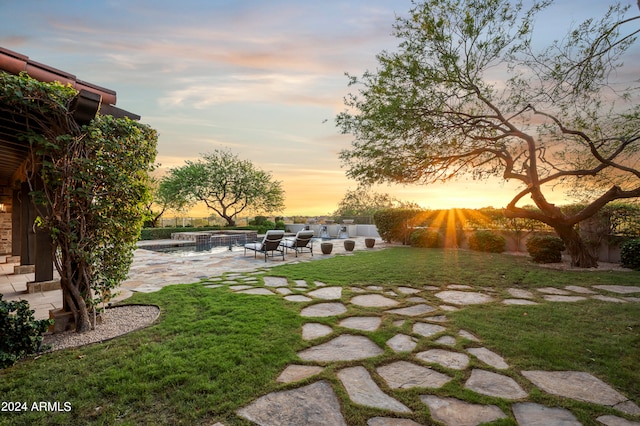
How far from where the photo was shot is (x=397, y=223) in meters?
14.6

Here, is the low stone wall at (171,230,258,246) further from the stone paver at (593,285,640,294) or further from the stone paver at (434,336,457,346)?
the stone paver at (593,285,640,294)

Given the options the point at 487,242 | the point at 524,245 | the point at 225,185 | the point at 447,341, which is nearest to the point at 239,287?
the point at 447,341

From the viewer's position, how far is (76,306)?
372 centimetres

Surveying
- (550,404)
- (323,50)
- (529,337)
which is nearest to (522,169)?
(323,50)

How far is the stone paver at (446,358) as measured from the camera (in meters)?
2.76

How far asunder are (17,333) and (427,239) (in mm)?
12654

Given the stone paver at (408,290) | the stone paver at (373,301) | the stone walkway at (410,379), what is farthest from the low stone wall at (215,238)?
the stone walkway at (410,379)

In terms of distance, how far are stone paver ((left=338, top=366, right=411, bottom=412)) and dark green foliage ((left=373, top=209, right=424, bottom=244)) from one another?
1234cm

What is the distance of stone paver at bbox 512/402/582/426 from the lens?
6.56 ft

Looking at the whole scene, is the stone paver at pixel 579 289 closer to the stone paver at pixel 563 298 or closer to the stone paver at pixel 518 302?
the stone paver at pixel 563 298

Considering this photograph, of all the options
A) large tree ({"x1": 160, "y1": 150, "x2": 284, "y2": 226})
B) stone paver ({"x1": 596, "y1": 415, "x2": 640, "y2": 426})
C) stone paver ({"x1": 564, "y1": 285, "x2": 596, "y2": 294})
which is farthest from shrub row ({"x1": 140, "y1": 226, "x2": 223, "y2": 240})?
stone paver ({"x1": 596, "y1": 415, "x2": 640, "y2": 426})

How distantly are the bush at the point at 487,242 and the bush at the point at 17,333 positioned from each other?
12.5m

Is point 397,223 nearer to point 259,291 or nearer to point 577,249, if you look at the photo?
point 577,249

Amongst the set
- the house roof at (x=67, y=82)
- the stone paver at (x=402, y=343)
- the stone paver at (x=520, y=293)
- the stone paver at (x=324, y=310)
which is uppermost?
the house roof at (x=67, y=82)
